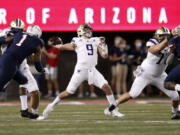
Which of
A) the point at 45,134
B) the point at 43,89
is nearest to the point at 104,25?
the point at 43,89

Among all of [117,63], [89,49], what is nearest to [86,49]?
[89,49]

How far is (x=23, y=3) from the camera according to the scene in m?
15.9

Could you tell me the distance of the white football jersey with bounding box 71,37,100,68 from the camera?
35.4ft

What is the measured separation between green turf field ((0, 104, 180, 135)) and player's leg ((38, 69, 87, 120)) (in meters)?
0.14

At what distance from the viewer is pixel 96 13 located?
15.8m

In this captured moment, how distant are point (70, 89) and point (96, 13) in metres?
5.51

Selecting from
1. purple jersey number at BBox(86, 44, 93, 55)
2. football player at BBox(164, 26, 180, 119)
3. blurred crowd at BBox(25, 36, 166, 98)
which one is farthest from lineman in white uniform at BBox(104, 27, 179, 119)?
blurred crowd at BBox(25, 36, 166, 98)

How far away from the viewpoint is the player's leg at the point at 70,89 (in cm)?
1035

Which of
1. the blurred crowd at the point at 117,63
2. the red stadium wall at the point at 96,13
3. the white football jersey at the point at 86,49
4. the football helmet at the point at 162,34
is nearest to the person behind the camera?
the football helmet at the point at 162,34

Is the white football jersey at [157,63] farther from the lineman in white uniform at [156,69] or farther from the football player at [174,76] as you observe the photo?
the football player at [174,76]

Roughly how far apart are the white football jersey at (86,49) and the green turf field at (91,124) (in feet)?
2.74

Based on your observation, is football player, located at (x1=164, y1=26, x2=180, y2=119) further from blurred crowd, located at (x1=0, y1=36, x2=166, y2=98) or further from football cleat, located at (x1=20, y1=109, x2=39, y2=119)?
blurred crowd, located at (x1=0, y1=36, x2=166, y2=98)

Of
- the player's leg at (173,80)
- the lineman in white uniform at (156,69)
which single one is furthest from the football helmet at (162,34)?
the player's leg at (173,80)

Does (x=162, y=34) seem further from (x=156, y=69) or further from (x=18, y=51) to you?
(x=18, y=51)
